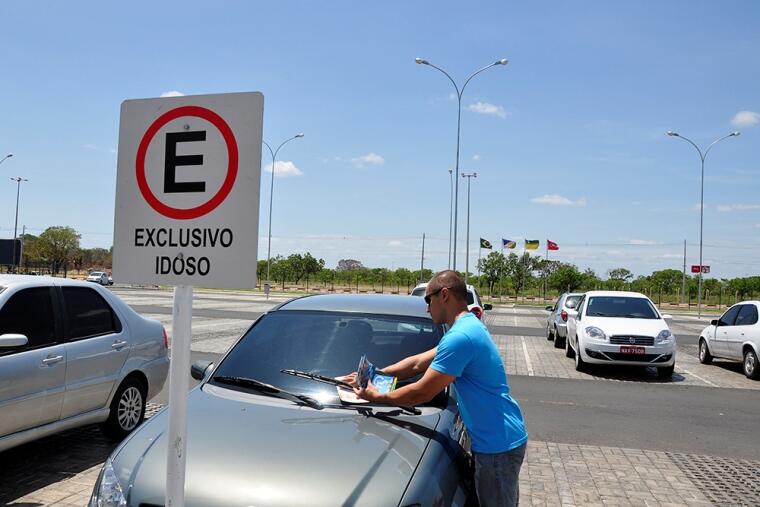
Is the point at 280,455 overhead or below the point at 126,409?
overhead

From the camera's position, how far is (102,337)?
6074 mm

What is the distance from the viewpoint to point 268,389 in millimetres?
3619

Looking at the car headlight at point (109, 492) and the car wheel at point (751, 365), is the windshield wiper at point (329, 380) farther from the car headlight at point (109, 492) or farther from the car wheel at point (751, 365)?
the car wheel at point (751, 365)

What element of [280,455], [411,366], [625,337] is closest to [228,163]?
[280,455]

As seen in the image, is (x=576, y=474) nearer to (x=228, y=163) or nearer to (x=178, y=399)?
(x=178, y=399)

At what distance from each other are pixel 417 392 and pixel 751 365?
39.2ft

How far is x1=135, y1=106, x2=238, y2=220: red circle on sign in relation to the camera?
2.36 meters

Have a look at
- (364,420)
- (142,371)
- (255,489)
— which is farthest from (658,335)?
(255,489)

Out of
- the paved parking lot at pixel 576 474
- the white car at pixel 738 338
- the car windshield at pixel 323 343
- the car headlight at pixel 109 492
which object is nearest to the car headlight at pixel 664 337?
the white car at pixel 738 338

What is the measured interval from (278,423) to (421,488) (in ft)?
2.80

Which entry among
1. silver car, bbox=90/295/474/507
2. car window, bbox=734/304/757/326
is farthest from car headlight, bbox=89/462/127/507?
car window, bbox=734/304/757/326

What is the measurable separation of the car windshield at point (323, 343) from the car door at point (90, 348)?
231 cm

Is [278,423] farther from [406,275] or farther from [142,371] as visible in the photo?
[406,275]

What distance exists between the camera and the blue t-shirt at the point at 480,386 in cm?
304
